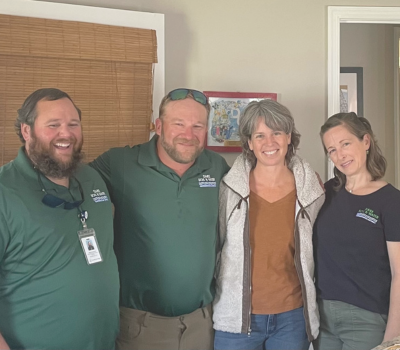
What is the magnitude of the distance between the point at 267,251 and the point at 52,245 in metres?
0.92

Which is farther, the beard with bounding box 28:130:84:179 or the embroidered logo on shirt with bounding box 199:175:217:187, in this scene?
the embroidered logo on shirt with bounding box 199:175:217:187

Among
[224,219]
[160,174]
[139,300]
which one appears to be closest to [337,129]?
[224,219]

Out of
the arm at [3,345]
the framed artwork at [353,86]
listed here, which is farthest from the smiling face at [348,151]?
the framed artwork at [353,86]

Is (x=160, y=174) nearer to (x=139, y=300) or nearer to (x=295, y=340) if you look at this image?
(x=139, y=300)

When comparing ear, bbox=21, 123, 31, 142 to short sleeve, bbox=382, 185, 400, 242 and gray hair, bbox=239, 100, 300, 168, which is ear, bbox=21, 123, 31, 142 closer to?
gray hair, bbox=239, 100, 300, 168

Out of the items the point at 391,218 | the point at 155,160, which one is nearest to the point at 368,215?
the point at 391,218

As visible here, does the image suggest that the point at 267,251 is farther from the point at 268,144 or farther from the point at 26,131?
the point at 26,131

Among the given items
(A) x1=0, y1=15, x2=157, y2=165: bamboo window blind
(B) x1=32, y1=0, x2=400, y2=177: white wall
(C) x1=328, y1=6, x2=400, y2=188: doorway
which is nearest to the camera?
(A) x1=0, y1=15, x2=157, y2=165: bamboo window blind

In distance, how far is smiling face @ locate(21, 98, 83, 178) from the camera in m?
1.64

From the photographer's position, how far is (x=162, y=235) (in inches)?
77.0

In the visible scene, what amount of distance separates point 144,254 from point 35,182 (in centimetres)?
59

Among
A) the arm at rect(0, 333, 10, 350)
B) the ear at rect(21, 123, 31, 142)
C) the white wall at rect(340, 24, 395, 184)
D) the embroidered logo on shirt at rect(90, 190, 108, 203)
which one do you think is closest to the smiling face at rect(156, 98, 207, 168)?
the embroidered logo on shirt at rect(90, 190, 108, 203)

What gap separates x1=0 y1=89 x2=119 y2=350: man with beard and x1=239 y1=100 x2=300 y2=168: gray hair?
0.77 meters

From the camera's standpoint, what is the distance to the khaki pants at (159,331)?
195 centimetres
